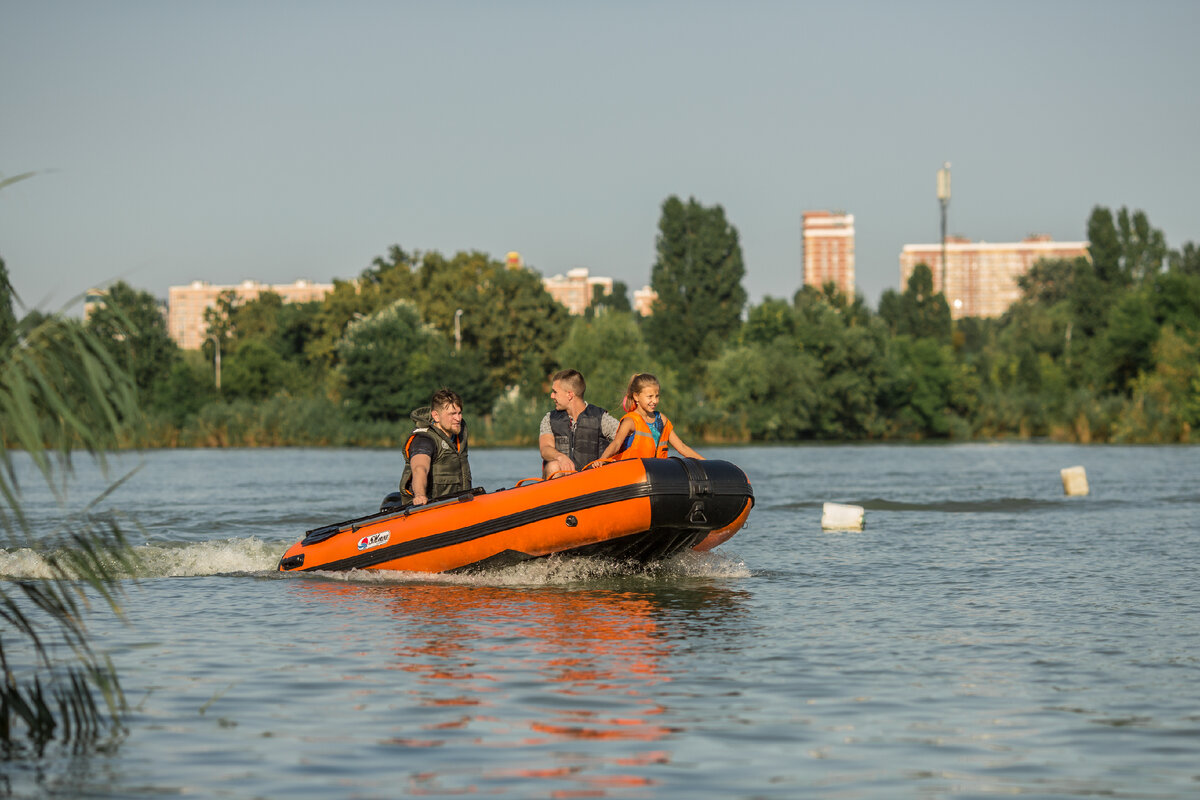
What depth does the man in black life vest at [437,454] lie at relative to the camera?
10914mm

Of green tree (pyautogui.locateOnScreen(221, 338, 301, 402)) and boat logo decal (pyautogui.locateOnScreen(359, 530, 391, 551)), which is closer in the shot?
boat logo decal (pyautogui.locateOnScreen(359, 530, 391, 551))

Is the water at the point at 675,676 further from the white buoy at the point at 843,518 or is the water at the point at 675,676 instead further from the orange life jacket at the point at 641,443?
the white buoy at the point at 843,518

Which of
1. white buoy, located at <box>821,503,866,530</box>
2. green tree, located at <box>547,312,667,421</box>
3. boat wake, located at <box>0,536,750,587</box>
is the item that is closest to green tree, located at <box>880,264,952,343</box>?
green tree, located at <box>547,312,667,421</box>

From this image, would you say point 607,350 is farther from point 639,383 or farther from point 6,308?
point 6,308

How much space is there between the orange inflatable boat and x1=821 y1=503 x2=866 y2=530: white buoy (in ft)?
18.9

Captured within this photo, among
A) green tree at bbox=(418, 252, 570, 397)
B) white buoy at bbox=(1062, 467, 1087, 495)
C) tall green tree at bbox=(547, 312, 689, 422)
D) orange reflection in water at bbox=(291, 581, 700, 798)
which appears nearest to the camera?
orange reflection in water at bbox=(291, 581, 700, 798)

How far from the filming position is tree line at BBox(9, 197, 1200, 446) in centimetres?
5138

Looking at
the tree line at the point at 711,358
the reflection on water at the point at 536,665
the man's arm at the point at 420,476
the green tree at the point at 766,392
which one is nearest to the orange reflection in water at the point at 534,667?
the reflection on water at the point at 536,665

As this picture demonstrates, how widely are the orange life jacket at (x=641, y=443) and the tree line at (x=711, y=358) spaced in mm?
34600

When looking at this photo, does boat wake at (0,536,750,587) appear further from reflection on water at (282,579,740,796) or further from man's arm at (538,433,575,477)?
man's arm at (538,433,575,477)

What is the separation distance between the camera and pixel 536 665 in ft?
23.9

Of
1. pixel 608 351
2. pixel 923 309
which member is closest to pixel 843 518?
pixel 608 351

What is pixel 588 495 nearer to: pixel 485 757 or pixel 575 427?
pixel 575 427

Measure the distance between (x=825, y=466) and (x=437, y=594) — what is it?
86.9ft
